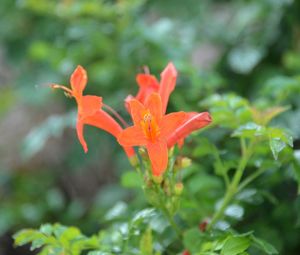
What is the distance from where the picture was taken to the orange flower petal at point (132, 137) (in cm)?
110

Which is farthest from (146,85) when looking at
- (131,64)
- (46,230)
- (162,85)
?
(131,64)

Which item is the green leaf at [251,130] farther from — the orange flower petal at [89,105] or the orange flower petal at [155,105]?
the orange flower petal at [89,105]

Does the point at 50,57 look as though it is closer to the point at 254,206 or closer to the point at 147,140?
the point at 254,206

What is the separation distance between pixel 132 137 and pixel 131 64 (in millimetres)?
1215

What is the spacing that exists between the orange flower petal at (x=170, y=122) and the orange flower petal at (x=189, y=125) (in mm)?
41

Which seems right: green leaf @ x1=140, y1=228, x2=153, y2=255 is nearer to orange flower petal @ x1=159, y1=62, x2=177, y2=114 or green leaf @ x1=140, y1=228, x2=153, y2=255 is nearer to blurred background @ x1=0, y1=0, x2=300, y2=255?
orange flower petal @ x1=159, y1=62, x2=177, y2=114

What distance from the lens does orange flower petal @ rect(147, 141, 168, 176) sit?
1.10 m

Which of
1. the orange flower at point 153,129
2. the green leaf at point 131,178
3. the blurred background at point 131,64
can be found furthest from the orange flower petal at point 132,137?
the blurred background at point 131,64

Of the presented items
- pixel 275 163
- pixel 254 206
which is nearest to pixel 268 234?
pixel 254 206

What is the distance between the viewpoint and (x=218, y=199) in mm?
1616

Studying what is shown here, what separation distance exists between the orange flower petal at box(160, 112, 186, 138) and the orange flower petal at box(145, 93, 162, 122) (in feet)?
0.05

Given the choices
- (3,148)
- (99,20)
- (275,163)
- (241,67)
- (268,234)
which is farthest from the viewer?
(3,148)

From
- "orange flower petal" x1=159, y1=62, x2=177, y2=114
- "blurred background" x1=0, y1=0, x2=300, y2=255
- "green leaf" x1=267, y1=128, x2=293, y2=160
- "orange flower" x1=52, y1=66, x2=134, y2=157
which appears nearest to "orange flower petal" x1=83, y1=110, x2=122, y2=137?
"orange flower" x1=52, y1=66, x2=134, y2=157

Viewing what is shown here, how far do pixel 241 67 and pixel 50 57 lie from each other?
0.80 m
